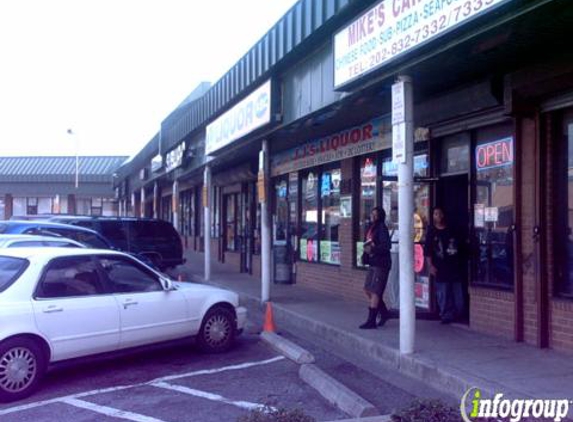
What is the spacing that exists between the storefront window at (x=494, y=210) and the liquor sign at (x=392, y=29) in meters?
2.29

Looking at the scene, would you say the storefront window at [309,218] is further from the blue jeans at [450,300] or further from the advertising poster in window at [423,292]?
the blue jeans at [450,300]

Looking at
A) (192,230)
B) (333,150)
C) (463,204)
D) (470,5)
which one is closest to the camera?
(470,5)

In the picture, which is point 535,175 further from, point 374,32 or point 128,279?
point 128,279

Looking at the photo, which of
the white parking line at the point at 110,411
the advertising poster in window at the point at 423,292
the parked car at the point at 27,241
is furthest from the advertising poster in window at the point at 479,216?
the parked car at the point at 27,241

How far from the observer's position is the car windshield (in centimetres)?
725

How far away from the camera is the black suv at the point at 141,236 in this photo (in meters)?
17.8

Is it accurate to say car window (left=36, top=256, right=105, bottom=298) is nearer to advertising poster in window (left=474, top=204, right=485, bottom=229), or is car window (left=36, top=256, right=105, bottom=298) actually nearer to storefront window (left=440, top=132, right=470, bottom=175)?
advertising poster in window (left=474, top=204, right=485, bottom=229)

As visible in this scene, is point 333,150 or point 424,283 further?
point 333,150

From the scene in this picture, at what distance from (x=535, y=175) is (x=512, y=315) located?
72.7 inches

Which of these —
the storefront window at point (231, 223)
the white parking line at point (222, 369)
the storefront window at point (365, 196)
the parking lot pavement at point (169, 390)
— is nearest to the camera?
the parking lot pavement at point (169, 390)

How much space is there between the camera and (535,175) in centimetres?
841

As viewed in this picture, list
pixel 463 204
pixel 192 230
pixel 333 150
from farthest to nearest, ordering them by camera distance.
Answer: pixel 192 230 < pixel 333 150 < pixel 463 204

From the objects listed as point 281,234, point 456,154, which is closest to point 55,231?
point 281,234

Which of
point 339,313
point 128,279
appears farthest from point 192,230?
point 128,279
